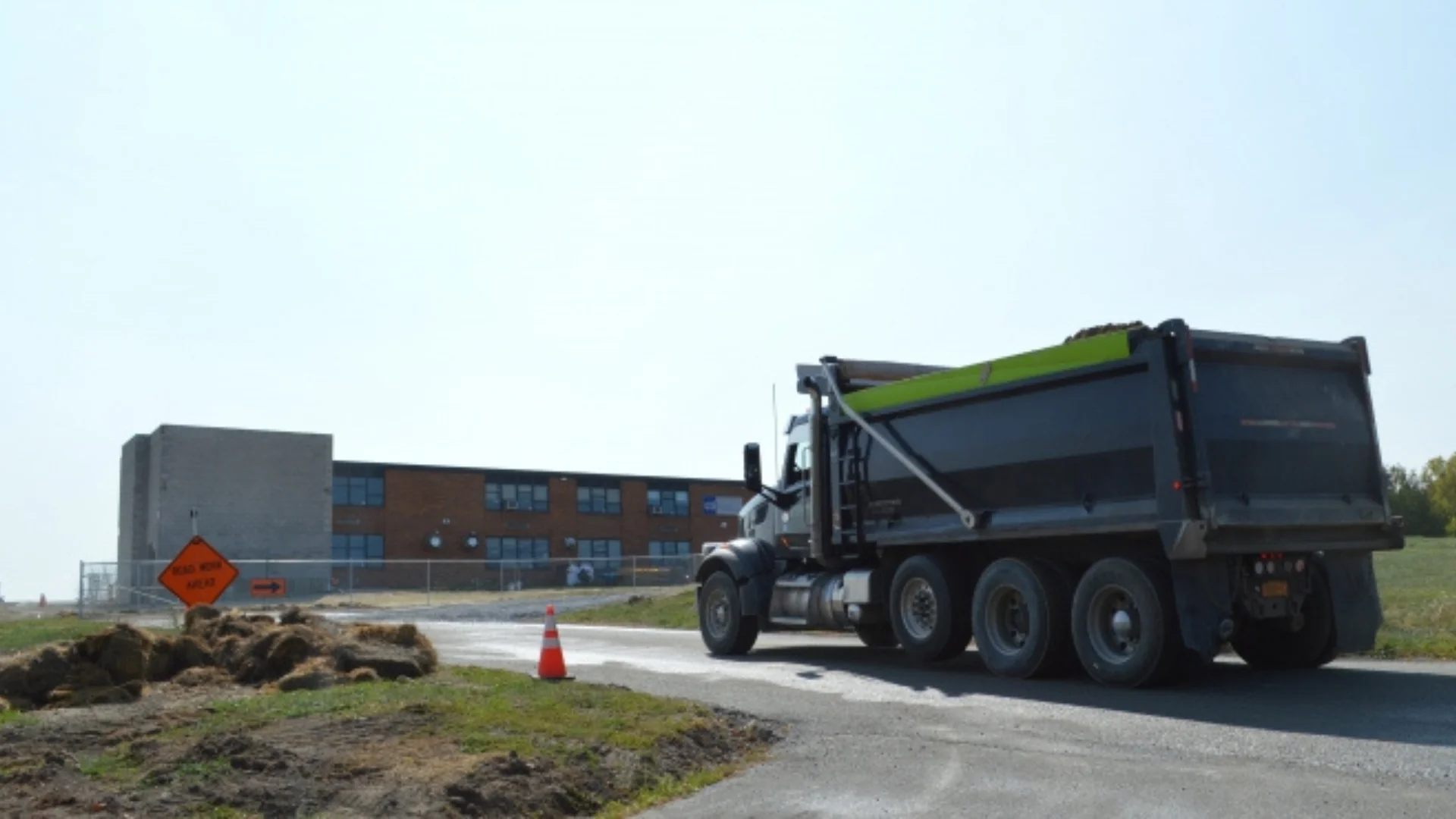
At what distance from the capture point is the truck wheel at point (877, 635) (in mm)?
16688

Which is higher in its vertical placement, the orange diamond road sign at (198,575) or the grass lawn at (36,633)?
the orange diamond road sign at (198,575)

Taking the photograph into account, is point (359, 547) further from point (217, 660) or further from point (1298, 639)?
point (1298, 639)

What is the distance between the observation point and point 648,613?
2973 centimetres

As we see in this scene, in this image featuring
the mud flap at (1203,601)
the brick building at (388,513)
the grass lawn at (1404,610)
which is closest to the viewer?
the mud flap at (1203,601)

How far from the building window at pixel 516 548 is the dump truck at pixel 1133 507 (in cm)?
5326

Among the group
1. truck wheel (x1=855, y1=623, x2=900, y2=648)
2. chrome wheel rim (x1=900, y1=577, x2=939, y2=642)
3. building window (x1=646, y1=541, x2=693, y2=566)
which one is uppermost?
building window (x1=646, y1=541, x2=693, y2=566)

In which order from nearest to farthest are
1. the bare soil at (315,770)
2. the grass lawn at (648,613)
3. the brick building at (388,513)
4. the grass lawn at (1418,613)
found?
the bare soil at (315,770) → the grass lawn at (1418,613) → the grass lawn at (648,613) → the brick building at (388,513)

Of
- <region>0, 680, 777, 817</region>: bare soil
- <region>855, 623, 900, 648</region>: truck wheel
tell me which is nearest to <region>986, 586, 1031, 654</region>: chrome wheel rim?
<region>855, 623, 900, 648</region>: truck wheel

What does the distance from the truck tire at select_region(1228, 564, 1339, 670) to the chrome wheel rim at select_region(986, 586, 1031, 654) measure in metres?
2.02

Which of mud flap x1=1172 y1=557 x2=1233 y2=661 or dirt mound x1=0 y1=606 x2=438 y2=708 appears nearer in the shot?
mud flap x1=1172 y1=557 x2=1233 y2=661

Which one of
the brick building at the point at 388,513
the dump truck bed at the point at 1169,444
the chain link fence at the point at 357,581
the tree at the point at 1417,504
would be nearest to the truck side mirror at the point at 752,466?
the dump truck bed at the point at 1169,444

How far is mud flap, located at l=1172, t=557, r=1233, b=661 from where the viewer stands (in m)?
11.8

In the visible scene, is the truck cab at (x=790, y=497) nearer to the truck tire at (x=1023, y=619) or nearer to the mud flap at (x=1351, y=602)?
the truck tire at (x=1023, y=619)

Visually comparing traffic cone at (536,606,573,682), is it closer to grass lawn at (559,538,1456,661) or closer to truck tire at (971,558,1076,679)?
truck tire at (971,558,1076,679)
